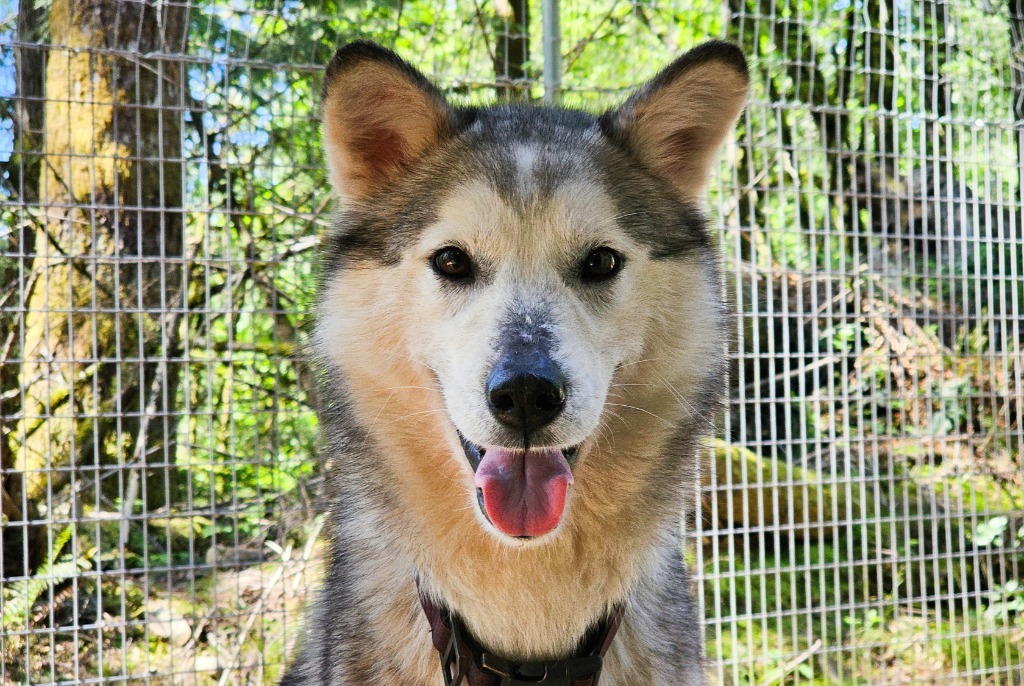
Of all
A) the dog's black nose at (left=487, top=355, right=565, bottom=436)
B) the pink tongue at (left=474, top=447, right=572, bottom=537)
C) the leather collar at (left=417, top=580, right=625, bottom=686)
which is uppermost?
the dog's black nose at (left=487, top=355, right=565, bottom=436)

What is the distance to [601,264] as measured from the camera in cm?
195

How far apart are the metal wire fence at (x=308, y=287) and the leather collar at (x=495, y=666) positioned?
1875 millimetres

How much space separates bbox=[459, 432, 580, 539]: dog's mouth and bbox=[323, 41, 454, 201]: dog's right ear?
0.88 metres

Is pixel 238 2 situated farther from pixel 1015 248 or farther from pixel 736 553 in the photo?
pixel 1015 248

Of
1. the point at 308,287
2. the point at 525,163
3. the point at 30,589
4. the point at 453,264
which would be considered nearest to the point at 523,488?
the point at 453,264

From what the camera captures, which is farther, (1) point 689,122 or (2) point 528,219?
(1) point 689,122

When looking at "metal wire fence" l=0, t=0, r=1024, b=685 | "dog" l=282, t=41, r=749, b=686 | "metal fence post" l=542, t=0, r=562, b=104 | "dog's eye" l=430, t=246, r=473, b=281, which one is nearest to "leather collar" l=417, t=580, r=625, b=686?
"dog" l=282, t=41, r=749, b=686

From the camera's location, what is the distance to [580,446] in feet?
5.95

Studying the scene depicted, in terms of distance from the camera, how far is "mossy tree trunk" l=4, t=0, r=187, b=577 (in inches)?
142

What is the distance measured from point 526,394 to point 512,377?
0.14ft

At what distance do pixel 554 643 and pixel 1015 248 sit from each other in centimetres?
436

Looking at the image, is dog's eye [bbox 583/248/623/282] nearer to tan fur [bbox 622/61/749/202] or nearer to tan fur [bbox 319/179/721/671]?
tan fur [bbox 319/179/721/671]

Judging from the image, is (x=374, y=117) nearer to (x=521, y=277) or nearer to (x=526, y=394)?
(x=521, y=277)

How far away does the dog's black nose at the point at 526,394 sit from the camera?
62.9 inches
